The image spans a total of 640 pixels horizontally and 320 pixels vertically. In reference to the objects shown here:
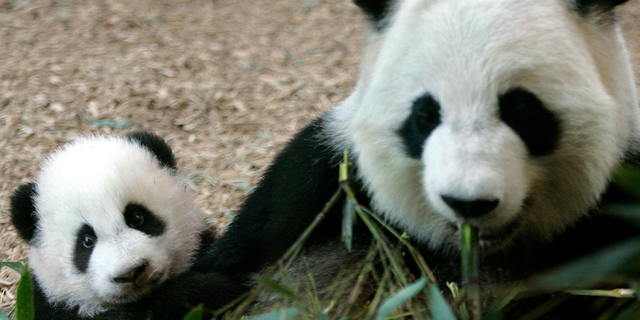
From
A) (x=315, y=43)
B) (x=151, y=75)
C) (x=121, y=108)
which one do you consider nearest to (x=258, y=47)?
(x=315, y=43)

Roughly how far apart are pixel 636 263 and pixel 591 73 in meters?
0.55

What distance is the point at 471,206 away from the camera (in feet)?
4.64

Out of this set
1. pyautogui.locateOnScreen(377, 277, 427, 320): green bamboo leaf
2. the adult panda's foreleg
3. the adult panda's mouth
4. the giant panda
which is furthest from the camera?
the adult panda's foreleg

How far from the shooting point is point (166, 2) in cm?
491

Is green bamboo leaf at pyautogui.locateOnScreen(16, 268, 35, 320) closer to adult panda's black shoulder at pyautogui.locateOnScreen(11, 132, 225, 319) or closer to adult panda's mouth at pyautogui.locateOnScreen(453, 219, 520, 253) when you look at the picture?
adult panda's black shoulder at pyautogui.locateOnScreen(11, 132, 225, 319)

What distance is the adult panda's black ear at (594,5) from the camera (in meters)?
1.66

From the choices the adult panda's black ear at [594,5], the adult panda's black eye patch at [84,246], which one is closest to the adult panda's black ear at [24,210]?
the adult panda's black eye patch at [84,246]

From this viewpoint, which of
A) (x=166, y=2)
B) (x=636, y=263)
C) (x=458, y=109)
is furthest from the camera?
(x=166, y=2)

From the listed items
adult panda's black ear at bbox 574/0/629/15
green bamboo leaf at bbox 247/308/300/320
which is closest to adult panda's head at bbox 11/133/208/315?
green bamboo leaf at bbox 247/308/300/320

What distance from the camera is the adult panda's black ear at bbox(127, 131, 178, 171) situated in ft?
8.54

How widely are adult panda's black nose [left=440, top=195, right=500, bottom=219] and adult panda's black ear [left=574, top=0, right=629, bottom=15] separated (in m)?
0.63

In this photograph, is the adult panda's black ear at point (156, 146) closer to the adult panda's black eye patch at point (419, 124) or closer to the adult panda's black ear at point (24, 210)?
the adult panda's black ear at point (24, 210)

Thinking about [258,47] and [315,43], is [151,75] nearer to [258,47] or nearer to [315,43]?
[258,47]

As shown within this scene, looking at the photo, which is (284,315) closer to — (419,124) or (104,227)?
→ (419,124)
